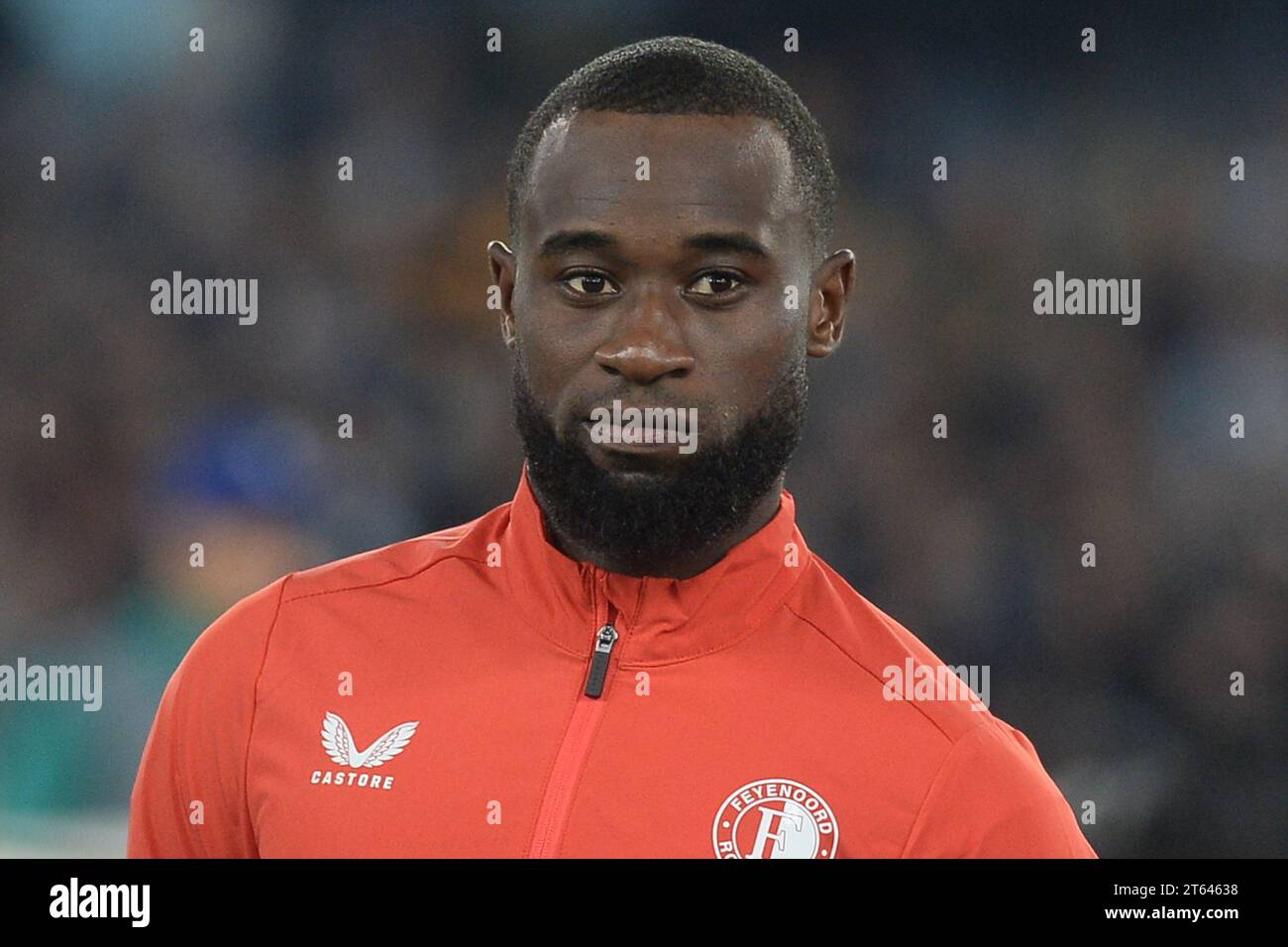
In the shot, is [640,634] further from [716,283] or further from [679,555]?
[716,283]

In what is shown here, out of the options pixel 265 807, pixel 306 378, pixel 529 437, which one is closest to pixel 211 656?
pixel 265 807

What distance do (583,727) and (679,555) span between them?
10.8 inches

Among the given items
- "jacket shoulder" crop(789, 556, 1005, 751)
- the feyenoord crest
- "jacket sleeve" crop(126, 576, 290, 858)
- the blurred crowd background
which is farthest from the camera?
the blurred crowd background

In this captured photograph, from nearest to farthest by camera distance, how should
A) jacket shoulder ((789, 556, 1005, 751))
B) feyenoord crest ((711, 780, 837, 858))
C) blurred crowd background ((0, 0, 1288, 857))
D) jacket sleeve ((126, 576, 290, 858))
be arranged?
1. feyenoord crest ((711, 780, 837, 858))
2. jacket shoulder ((789, 556, 1005, 751))
3. jacket sleeve ((126, 576, 290, 858))
4. blurred crowd background ((0, 0, 1288, 857))

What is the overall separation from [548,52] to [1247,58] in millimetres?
2110

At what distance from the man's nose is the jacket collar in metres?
0.30

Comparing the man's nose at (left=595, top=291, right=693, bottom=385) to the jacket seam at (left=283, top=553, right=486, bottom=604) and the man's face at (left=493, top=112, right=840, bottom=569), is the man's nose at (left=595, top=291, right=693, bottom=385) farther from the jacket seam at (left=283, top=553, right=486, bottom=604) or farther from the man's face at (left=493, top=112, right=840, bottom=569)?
the jacket seam at (left=283, top=553, right=486, bottom=604)

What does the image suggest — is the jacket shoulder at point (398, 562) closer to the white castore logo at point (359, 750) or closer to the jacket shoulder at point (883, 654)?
the white castore logo at point (359, 750)

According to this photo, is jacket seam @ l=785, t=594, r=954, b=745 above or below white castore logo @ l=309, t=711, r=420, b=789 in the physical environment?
above

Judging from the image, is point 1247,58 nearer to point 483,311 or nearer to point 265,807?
point 483,311

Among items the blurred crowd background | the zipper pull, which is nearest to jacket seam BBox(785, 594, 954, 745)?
the zipper pull

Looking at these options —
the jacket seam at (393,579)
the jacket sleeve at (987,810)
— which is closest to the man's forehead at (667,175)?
the jacket seam at (393,579)

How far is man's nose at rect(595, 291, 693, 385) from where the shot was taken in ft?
6.91

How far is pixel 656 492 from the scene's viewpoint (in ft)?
7.27
